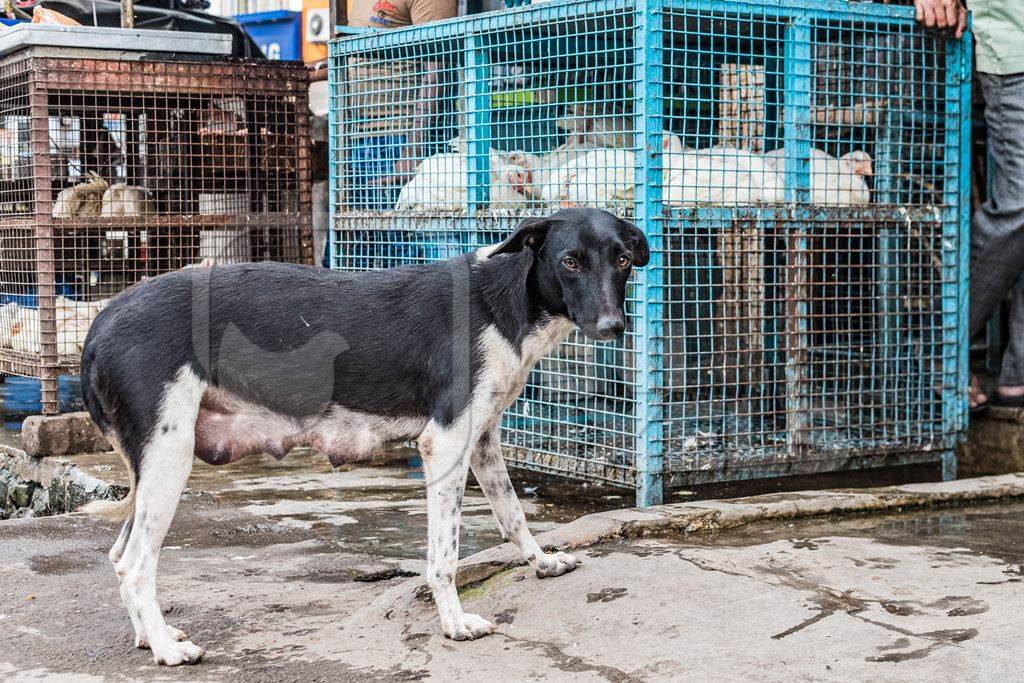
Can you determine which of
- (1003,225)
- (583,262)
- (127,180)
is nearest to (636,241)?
(583,262)

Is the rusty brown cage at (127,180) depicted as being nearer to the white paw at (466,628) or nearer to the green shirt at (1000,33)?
the white paw at (466,628)

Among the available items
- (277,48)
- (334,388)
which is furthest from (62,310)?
(277,48)

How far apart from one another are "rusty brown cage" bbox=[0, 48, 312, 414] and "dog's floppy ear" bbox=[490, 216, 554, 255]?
3.39 metres

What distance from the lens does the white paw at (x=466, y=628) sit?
3.73 m

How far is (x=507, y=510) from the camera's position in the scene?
166 inches

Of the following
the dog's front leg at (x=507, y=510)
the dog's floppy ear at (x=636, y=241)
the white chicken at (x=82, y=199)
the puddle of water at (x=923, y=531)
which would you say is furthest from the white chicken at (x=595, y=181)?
the white chicken at (x=82, y=199)

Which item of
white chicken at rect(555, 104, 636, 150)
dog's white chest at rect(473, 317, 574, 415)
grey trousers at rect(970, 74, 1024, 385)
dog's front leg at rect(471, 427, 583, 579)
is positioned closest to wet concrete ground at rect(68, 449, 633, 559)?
dog's front leg at rect(471, 427, 583, 579)

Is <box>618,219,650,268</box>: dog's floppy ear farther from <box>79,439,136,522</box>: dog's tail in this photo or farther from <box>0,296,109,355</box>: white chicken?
<box>0,296,109,355</box>: white chicken

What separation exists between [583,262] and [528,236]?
0.20 meters

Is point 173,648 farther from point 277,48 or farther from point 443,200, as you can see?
point 277,48

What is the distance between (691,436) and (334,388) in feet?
5.84

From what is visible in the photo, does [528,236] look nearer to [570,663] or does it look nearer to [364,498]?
[570,663]

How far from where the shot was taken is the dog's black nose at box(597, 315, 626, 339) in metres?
3.68

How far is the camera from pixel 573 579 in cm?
409
